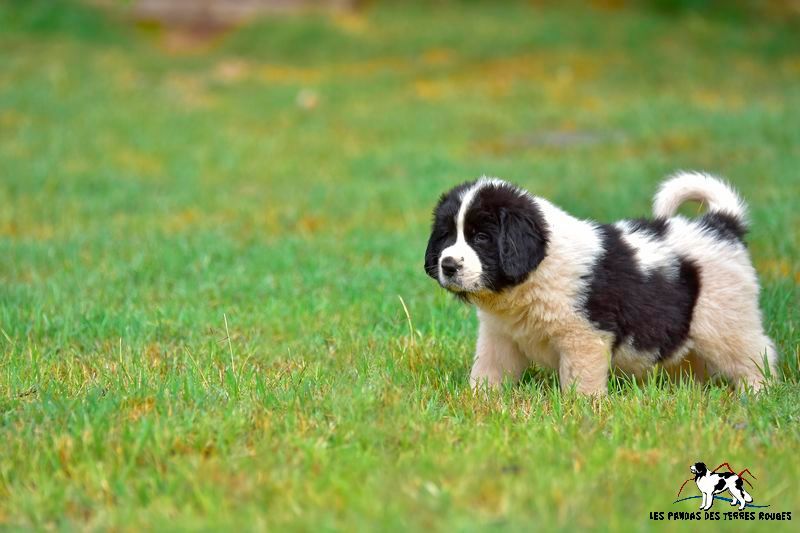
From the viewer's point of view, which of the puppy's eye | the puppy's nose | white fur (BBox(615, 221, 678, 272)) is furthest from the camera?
white fur (BBox(615, 221, 678, 272))

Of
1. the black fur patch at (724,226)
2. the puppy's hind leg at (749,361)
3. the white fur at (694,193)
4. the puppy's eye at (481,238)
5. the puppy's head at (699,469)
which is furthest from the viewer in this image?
the white fur at (694,193)

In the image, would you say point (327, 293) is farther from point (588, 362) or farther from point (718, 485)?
point (718, 485)

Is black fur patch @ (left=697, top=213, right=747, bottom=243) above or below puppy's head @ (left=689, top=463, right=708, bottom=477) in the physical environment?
above

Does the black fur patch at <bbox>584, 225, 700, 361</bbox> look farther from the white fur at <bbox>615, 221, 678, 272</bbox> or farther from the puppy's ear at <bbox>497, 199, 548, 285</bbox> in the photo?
the puppy's ear at <bbox>497, 199, 548, 285</bbox>

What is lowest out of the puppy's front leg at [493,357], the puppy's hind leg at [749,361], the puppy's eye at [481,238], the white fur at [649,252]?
the puppy's hind leg at [749,361]

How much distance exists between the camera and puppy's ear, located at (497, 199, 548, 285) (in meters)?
4.73

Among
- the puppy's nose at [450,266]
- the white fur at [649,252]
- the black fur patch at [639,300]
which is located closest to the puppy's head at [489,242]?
the puppy's nose at [450,266]

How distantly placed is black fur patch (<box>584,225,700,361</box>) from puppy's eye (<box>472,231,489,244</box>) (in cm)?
51

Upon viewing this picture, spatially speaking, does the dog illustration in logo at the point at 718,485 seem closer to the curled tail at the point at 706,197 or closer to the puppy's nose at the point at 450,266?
the puppy's nose at the point at 450,266

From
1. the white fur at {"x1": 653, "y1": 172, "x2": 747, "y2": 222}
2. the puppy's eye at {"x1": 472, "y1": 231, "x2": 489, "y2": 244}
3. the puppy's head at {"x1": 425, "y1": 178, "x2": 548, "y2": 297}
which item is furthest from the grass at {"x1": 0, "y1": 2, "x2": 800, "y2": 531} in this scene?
the white fur at {"x1": 653, "y1": 172, "x2": 747, "y2": 222}

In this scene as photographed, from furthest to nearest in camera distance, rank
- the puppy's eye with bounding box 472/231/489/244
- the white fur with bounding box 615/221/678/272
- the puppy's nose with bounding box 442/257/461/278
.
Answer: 1. the white fur with bounding box 615/221/678/272
2. the puppy's eye with bounding box 472/231/489/244
3. the puppy's nose with bounding box 442/257/461/278

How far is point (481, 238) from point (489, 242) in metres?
0.04

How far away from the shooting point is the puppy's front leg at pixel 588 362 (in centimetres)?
477

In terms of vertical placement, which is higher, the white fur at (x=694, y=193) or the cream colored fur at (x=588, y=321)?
the white fur at (x=694, y=193)
